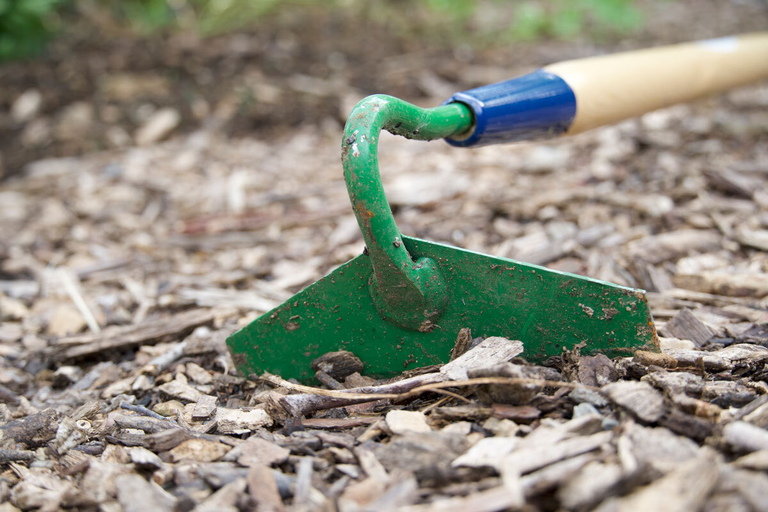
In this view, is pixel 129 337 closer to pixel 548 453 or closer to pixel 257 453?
pixel 257 453

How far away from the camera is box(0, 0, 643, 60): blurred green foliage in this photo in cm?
436

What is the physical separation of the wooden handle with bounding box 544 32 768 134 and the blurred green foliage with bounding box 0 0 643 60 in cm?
258

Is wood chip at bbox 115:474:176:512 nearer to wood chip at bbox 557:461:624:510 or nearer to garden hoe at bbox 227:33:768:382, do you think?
garden hoe at bbox 227:33:768:382

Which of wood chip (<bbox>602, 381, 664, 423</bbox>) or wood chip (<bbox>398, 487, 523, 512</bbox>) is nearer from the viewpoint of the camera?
wood chip (<bbox>398, 487, 523, 512</bbox>)

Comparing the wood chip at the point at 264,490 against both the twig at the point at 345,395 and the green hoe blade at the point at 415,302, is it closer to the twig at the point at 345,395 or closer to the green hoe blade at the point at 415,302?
the twig at the point at 345,395

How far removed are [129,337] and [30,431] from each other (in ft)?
1.82

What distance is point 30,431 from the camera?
4.58 ft

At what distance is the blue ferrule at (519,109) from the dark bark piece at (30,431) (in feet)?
4.06

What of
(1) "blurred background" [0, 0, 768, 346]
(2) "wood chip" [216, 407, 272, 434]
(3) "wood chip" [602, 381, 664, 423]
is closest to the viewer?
(3) "wood chip" [602, 381, 664, 423]

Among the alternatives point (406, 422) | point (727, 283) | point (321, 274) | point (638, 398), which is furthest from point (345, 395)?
point (727, 283)

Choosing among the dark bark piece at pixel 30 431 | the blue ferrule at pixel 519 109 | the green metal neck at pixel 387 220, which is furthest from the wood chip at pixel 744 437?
the dark bark piece at pixel 30 431

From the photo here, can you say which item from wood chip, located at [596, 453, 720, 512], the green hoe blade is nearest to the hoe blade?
the green hoe blade

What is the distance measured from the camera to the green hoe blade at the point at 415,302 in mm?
1291

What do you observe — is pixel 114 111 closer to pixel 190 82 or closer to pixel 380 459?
pixel 190 82
